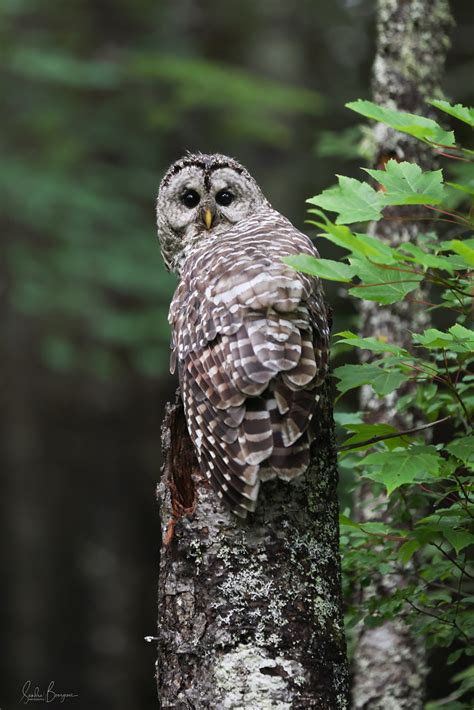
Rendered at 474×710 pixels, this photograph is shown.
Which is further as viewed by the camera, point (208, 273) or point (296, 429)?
point (208, 273)

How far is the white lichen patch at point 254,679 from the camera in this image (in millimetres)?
3021

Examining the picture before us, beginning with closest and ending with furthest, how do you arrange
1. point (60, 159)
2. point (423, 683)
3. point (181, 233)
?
point (423, 683) < point (181, 233) < point (60, 159)

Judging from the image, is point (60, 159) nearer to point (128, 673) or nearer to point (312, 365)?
point (128, 673)

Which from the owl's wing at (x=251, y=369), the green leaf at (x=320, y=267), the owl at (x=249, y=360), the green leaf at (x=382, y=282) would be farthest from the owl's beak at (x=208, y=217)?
the green leaf at (x=320, y=267)

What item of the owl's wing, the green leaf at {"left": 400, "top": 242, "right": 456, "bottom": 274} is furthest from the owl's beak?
the green leaf at {"left": 400, "top": 242, "right": 456, "bottom": 274}

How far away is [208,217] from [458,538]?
2.51m

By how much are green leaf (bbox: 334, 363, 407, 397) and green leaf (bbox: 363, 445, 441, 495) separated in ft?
0.74

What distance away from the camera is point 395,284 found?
279 cm

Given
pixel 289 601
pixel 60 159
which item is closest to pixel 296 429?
pixel 289 601

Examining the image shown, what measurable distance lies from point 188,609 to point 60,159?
7760 millimetres

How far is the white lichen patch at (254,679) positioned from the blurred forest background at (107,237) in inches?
219

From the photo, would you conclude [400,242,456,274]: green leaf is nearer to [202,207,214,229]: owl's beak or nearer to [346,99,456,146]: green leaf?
[346,99,456,146]: green leaf

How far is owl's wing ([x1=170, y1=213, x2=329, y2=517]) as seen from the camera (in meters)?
3.11

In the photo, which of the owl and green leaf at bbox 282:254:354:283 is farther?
the owl
